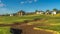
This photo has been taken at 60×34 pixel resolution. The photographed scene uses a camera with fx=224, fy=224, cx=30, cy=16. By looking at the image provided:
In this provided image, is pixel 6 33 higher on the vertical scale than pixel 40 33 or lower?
higher

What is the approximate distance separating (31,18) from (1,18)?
1407 cm

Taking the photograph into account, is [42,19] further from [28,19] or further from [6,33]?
[6,33]

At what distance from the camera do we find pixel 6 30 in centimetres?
2014

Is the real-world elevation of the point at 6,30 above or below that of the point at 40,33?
above

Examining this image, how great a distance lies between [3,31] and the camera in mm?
19781

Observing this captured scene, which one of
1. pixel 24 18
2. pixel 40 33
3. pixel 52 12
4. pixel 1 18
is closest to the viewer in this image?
pixel 40 33

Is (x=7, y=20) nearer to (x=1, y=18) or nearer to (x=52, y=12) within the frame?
(x=1, y=18)

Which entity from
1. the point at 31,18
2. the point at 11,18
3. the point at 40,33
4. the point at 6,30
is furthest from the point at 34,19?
the point at 6,30

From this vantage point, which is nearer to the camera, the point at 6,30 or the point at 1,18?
the point at 6,30

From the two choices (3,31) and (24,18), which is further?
(24,18)

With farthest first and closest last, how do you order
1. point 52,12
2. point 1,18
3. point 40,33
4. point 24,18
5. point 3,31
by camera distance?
1. point 52,12
2. point 24,18
3. point 1,18
4. point 40,33
5. point 3,31

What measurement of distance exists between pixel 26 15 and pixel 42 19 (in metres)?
5.43

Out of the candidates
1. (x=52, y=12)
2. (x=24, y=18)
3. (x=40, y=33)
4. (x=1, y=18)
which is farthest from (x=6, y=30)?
(x=52, y=12)

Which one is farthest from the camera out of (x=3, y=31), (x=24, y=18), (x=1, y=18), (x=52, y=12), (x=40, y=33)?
(x=52, y=12)
